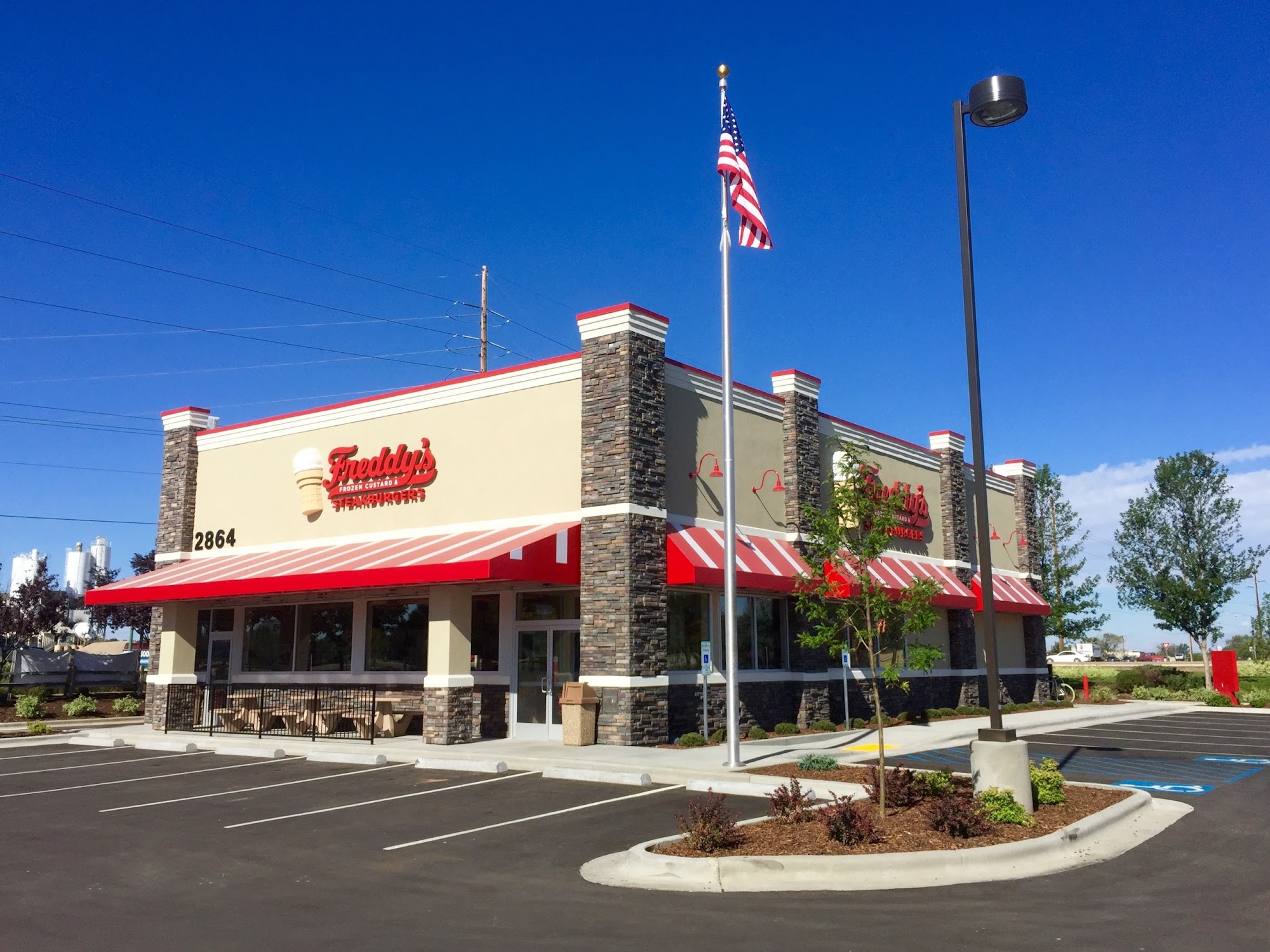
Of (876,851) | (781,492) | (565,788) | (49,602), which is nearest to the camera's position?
(876,851)

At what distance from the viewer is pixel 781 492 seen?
82.3ft

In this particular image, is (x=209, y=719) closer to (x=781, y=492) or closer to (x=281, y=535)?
(x=281, y=535)

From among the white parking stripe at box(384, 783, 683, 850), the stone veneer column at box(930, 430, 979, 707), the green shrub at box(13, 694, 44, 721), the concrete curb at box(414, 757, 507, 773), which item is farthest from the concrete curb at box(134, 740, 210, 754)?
the stone veneer column at box(930, 430, 979, 707)

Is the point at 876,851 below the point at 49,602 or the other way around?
below

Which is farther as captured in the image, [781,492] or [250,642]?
[250,642]

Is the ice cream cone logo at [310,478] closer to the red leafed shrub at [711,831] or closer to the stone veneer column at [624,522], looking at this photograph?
the stone veneer column at [624,522]

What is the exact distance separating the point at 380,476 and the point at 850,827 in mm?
16872

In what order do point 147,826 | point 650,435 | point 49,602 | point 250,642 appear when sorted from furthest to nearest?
point 49,602 < point 250,642 < point 650,435 < point 147,826

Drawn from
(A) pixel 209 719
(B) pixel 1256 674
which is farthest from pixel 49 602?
(B) pixel 1256 674

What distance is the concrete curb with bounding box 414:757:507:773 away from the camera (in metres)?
17.7

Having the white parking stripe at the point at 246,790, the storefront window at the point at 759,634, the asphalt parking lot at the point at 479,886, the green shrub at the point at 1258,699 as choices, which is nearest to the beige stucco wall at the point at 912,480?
the storefront window at the point at 759,634

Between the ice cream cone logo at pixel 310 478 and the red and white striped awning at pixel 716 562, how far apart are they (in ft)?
31.6

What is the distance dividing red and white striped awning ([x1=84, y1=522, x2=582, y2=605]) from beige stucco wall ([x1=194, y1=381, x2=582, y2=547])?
0.58 meters

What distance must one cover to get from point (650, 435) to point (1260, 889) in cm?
1370
